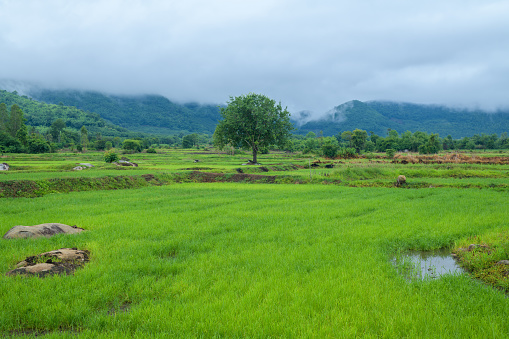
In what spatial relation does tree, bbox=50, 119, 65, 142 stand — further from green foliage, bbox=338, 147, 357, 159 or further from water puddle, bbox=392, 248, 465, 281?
water puddle, bbox=392, 248, 465, 281

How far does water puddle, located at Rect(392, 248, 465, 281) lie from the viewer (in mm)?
6801

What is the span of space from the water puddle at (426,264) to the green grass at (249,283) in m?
0.33

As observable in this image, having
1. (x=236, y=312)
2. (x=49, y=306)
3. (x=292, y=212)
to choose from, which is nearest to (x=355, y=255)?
(x=236, y=312)

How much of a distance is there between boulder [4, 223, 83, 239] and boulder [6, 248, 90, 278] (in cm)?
266

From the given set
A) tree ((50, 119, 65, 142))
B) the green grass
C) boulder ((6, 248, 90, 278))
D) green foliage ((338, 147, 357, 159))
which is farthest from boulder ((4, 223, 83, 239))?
tree ((50, 119, 65, 142))

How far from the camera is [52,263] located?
677cm

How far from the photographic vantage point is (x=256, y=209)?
1451 cm

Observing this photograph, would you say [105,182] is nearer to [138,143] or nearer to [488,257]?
[488,257]

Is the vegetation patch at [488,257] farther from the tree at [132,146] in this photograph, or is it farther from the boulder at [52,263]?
the tree at [132,146]

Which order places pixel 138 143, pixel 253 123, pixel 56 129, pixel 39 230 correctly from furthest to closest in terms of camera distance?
pixel 56 129, pixel 138 143, pixel 253 123, pixel 39 230

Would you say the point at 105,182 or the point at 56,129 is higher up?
the point at 56,129

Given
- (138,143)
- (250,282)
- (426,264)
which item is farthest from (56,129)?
(426,264)

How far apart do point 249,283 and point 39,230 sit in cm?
796

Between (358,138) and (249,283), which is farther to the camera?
(358,138)
